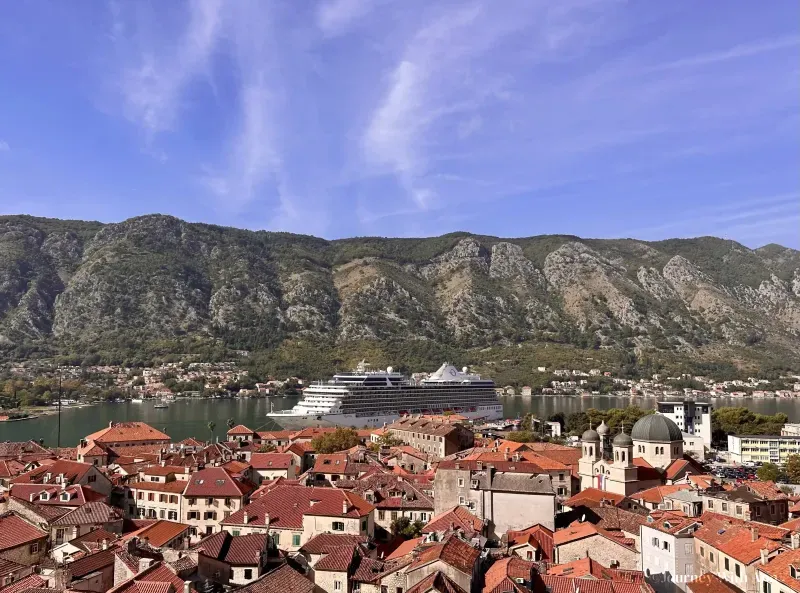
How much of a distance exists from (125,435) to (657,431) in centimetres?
4013

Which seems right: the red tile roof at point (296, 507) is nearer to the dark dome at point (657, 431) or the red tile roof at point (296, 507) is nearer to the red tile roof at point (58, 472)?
the red tile roof at point (58, 472)

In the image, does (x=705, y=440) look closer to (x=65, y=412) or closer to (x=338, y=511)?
(x=338, y=511)

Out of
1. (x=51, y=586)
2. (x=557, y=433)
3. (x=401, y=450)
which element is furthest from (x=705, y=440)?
(x=51, y=586)

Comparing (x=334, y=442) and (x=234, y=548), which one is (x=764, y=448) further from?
(x=234, y=548)

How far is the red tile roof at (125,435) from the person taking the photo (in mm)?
54844

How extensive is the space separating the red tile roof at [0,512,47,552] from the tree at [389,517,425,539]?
13.4m

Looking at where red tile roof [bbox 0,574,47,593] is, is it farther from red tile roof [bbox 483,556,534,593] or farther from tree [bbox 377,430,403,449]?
tree [bbox 377,430,403,449]

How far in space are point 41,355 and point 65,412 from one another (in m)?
72.7

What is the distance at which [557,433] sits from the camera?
80000 millimetres

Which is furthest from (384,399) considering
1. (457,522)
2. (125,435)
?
(457,522)

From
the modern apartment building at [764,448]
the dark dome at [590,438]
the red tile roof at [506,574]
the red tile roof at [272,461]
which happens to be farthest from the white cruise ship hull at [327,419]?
the red tile roof at [506,574]

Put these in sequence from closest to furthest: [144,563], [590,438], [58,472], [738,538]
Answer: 1. [144,563]
2. [738,538]
3. [58,472]
4. [590,438]

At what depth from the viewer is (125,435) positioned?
56.1m

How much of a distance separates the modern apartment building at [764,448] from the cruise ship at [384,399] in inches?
2088
